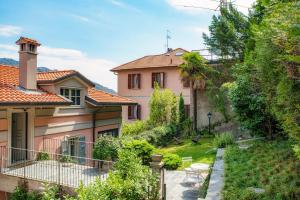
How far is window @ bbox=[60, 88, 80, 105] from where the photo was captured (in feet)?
51.7

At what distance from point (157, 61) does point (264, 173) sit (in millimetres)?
25448

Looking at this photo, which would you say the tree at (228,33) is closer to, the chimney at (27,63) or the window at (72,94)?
the window at (72,94)

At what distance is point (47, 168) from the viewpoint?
484 inches

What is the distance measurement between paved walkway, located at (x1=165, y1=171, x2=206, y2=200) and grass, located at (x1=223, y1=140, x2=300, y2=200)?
1830 mm

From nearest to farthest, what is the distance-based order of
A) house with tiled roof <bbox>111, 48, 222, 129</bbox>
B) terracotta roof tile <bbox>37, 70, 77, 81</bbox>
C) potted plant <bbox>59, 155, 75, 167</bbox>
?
potted plant <bbox>59, 155, 75, 167</bbox> < terracotta roof tile <bbox>37, 70, 77, 81</bbox> < house with tiled roof <bbox>111, 48, 222, 129</bbox>

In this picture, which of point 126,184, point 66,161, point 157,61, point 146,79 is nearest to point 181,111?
point 146,79

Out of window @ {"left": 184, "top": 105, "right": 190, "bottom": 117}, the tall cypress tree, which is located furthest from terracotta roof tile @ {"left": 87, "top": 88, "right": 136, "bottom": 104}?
window @ {"left": 184, "top": 105, "right": 190, "bottom": 117}

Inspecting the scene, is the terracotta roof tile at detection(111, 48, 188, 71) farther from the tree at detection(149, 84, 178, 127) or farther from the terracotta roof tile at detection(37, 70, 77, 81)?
the terracotta roof tile at detection(37, 70, 77, 81)

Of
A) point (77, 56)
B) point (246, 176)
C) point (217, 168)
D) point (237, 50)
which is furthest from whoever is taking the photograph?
point (77, 56)

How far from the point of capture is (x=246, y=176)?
8.76 metres

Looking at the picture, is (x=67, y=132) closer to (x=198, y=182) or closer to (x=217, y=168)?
(x=198, y=182)

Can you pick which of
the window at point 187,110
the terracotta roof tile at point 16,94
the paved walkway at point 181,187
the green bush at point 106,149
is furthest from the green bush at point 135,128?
the terracotta roof tile at point 16,94

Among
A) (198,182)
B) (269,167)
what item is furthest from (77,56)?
(269,167)

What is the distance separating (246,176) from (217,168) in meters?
2.01
